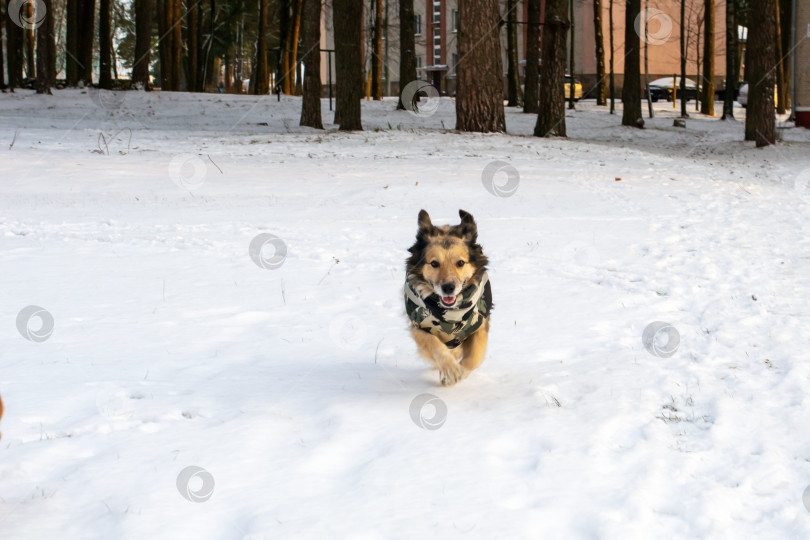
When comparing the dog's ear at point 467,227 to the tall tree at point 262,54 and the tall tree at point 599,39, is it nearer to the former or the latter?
the tall tree at point 599,39

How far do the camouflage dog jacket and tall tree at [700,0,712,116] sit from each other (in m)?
34.9

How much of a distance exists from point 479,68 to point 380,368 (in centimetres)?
1436

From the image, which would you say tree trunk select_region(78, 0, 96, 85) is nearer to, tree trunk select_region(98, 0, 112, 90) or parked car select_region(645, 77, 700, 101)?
tree trunk select_region(98, 0, 112, 90)

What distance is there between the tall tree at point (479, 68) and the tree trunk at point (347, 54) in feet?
8.76

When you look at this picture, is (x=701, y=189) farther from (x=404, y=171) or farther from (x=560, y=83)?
(x=560, y=83)

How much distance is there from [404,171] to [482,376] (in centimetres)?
1017

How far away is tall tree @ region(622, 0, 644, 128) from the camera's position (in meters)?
26.8

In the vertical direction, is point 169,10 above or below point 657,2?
below

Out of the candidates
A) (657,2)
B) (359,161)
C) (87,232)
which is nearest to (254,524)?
(87,232)

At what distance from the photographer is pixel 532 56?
1219 inches

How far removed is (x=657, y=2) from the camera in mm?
57250

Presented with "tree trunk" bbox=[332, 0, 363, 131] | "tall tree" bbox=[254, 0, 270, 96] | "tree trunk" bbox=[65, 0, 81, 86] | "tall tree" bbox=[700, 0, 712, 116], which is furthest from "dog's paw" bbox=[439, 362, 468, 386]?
"tree trunk" bbox=[65, 0, 81, 86]

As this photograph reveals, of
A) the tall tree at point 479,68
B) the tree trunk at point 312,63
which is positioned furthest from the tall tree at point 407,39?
the tall tree at point 479,68

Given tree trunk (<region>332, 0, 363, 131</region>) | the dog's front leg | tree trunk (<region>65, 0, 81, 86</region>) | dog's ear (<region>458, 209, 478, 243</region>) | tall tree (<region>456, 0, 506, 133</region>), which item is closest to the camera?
the dog's front leg
